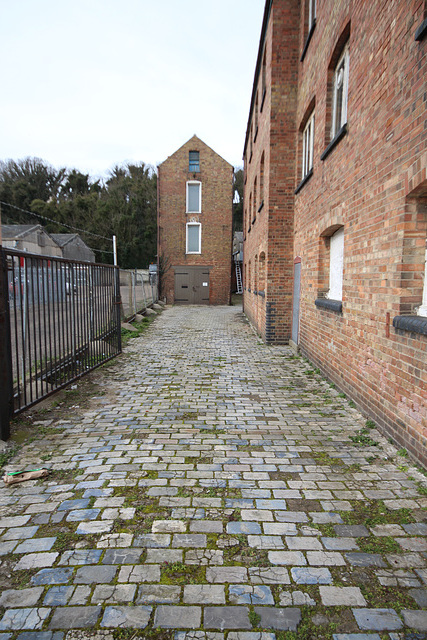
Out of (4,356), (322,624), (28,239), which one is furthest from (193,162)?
(322,624)

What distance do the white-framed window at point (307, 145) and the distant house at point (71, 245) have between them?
34.1 metres

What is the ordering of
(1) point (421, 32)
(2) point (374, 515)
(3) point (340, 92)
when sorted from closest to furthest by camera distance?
(2) point (374, 515) < (1) point (421, 32) < (3) point (340, 92)

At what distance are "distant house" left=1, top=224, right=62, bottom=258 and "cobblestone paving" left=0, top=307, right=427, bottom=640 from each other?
3198 centimetres

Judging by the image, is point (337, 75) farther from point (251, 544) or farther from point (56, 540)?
point (56, 540)

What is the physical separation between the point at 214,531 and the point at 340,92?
681 cm

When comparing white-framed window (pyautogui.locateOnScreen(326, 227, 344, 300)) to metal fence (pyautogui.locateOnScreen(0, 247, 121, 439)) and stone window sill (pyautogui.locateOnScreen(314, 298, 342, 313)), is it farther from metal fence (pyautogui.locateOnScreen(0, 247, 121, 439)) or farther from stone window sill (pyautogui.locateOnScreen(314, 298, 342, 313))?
metal fence (pyautogui.locateOnScreen(0, 247, 121, 439))

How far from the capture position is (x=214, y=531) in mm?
2500

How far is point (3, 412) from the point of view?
379 centimetres

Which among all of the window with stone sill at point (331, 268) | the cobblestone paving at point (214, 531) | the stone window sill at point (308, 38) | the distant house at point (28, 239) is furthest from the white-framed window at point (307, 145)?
the distant house at point (28, 239)

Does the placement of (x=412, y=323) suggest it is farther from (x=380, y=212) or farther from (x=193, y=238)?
(x=193, y=238)

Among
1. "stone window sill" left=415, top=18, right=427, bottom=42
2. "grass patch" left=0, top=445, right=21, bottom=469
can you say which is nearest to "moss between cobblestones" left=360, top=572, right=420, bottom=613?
"grass patch" left=0, top=445, right=21, bottom=469

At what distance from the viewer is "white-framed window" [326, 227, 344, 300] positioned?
6133 millimetres

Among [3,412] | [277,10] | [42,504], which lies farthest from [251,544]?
[277,10]

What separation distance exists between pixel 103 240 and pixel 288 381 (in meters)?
37.0
